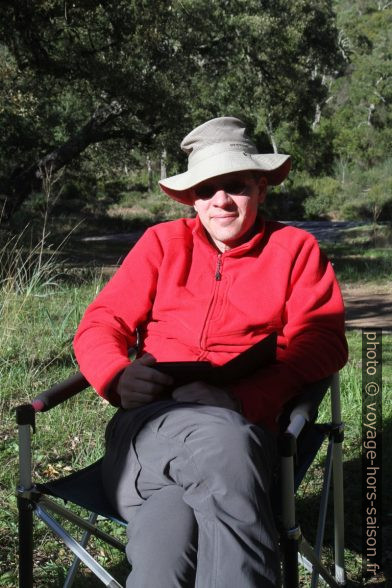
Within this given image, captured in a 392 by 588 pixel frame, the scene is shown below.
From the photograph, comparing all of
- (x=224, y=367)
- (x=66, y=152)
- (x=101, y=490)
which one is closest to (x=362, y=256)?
(x=66, y=152)

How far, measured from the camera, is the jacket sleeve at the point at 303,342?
6.56 feet

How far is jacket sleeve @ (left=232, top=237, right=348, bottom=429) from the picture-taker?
6.56 feet

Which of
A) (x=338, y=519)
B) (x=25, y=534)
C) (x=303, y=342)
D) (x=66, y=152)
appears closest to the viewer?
A: (x=25, y=534)

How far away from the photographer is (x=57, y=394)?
6.64ft

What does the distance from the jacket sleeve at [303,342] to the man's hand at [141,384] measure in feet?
0.69

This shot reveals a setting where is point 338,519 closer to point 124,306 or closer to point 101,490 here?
point 101,490

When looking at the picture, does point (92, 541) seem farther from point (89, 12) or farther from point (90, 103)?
point (90, 103)

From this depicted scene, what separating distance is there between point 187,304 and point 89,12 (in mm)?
9444

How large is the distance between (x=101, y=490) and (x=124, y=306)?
1.92ft

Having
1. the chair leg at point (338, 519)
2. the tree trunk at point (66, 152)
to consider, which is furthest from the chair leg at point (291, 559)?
the tree trunk at point (66, 152)

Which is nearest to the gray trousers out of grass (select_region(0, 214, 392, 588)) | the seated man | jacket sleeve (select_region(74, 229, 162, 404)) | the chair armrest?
the seated man

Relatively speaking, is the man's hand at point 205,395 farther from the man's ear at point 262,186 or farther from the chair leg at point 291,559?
the man's ear at point 262,186

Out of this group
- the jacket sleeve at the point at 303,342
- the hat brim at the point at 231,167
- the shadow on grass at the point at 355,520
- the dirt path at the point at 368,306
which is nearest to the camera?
the jacket sleeve at the point at 303,342

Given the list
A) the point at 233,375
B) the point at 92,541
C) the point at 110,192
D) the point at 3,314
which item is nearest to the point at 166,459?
the point at 233,375
